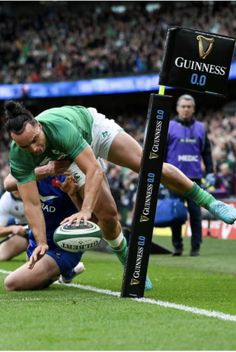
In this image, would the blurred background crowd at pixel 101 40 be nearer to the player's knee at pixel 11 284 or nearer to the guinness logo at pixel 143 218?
the player's knee at pixel 11 284

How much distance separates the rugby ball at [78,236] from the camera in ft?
21.4

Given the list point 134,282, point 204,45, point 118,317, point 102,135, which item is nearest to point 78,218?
point 134,282

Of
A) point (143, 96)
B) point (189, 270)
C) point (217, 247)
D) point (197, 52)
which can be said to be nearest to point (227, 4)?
point (143, 96)

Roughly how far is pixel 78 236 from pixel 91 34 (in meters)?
31.2

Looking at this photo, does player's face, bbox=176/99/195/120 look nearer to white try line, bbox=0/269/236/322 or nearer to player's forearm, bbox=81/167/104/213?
white try line, bbox=0/269/236/322

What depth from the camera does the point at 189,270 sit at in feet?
33.1

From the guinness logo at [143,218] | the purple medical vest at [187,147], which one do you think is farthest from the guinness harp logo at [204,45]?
the purple medical vest at [187,147]

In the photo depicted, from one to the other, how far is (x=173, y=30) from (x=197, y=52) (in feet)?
0.92

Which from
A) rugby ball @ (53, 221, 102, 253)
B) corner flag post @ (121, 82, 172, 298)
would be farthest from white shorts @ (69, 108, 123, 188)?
rugby ball @ (53, 221, 102, 253)

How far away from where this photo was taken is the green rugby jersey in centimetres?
692

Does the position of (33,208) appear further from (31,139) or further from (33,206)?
(31,139)

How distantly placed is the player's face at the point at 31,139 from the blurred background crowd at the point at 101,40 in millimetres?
16983

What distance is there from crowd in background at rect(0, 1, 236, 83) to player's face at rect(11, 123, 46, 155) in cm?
2148

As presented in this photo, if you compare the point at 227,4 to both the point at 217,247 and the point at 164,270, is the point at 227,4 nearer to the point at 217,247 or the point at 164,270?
the point at 217,247
